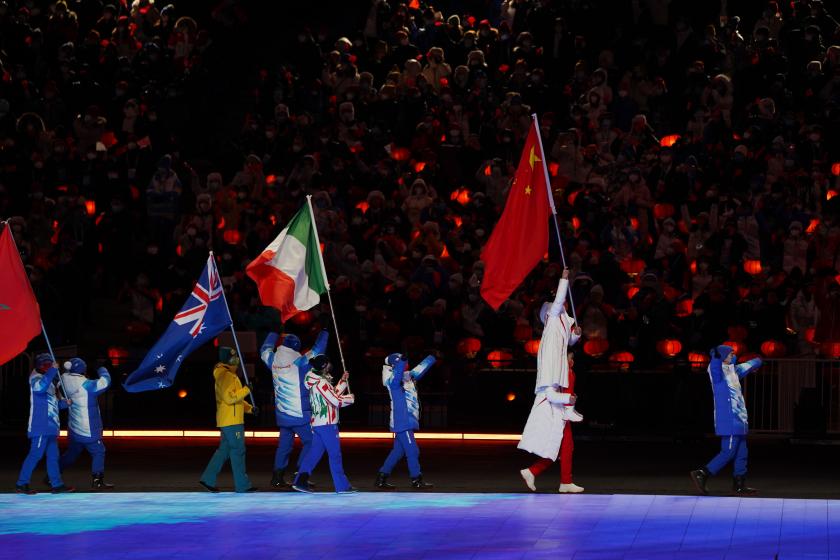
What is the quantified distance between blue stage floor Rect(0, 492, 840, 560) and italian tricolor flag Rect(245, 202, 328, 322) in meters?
2.44

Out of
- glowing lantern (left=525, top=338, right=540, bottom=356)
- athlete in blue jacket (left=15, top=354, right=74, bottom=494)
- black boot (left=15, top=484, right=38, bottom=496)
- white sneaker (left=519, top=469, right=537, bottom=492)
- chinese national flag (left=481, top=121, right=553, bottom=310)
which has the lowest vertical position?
black boot (left=15, top=484, right=38, bottom=496)

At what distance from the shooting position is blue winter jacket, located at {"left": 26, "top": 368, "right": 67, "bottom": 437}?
18.8 metres

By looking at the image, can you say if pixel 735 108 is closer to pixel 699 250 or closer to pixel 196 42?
pixel 699 250

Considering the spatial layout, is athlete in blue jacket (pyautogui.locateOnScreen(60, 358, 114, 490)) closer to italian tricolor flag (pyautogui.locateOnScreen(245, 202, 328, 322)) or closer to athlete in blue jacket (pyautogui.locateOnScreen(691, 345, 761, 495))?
italian tricolor flag (pyautogui.locateOnScreen(245, 202, 328, 322))

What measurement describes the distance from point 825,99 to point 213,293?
14.3 metres

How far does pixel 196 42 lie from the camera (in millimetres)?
33781

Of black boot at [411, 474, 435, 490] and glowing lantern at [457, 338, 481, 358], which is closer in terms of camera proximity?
black boot at [411, 474, 435, 490]

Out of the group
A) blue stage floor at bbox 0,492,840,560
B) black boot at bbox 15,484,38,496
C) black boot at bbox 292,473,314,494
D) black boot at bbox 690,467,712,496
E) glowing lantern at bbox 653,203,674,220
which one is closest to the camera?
blue stage floor at bbox 0,492,840,560

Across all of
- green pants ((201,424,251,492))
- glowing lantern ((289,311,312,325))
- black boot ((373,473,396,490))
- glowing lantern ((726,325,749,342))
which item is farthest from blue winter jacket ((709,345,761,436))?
glowing lantern ((289,311,312,325))

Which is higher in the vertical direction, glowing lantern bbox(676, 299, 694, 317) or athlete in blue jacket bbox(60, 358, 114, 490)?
glowing lantern bbox(676, 299, 694, 317)

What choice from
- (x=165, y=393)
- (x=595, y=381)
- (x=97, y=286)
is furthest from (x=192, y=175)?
(x=595, y=381)

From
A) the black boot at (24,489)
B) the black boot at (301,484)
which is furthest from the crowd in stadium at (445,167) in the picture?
the black boot at (24,489)

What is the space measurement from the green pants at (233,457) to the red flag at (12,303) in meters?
2.46

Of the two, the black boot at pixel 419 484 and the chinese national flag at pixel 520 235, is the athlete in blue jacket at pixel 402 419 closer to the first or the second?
the black boot at pixel 419 484
